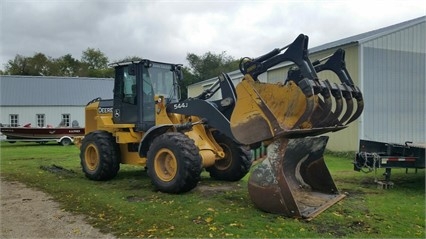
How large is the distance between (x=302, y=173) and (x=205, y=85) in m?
22.8

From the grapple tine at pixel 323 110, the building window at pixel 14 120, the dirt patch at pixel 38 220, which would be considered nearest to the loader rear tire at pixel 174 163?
the dirt patch at pixel 38 220

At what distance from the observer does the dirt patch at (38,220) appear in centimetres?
569

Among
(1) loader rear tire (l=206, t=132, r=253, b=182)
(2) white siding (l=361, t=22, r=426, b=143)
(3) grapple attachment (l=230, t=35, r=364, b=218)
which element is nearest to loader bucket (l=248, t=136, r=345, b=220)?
(3) grapple attachment (l=230, t=35, r=364, b=218)

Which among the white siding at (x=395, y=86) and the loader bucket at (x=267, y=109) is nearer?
the loader bucket at (x=267, y=109)

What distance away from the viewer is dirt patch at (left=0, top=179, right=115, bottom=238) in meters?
5.69

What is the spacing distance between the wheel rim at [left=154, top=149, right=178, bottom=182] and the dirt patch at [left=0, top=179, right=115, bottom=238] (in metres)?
1.81

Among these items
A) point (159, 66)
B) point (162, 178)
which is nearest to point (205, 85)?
point (159, 66)

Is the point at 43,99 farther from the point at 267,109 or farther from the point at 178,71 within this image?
the point at 267,109

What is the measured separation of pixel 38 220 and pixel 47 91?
1372 inches

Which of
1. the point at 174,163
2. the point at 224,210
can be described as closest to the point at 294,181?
the point at 224,210

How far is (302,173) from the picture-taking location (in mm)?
7148

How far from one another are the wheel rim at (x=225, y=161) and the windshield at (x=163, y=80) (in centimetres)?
163

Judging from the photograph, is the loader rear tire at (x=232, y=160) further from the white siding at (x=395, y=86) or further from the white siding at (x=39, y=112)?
the white siding at (x=39, y=112)

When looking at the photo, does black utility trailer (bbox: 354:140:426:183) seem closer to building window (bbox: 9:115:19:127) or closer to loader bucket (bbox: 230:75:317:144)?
loader bucket (bbox: 230:75:317:144)
